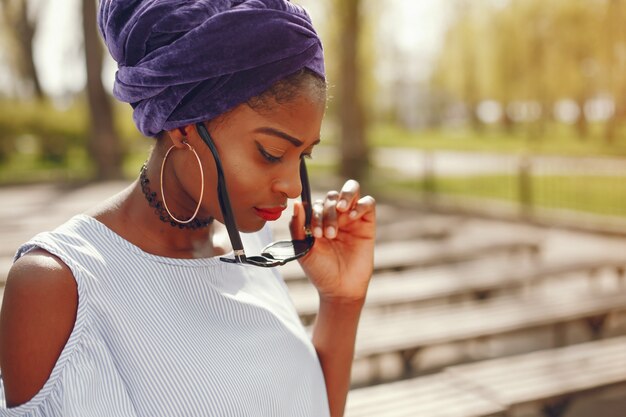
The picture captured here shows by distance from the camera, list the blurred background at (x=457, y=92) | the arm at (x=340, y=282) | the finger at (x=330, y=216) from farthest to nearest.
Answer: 1. the blurred background at (x=457, y=92)
2. the arm at (x=340, y=282)
3. the finger at (x=330, y=216)

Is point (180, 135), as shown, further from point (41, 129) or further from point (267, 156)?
point (41, 129)

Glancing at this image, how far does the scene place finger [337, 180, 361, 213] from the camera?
5.54ft

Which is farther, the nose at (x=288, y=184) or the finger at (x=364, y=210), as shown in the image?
the finger at (x=364, y=210)

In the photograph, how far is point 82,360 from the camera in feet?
4.01

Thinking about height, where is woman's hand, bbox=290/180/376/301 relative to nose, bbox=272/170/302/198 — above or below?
below

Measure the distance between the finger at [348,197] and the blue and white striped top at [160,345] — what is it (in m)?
0.31

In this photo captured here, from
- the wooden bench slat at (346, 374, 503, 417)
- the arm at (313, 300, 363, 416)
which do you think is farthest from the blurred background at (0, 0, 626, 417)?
the arm at (313, 300, 363, 416)

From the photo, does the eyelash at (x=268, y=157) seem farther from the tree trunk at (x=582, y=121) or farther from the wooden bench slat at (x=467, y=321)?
the tree trunk at (x=582, y=121)

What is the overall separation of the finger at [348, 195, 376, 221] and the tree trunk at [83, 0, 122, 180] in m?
13.7

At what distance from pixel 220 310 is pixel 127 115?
898 inches

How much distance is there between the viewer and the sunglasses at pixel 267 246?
1.39m

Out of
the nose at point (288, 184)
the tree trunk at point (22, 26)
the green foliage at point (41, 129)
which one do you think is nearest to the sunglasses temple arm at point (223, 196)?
the nose at point (288, 184)

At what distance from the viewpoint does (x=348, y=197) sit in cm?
170

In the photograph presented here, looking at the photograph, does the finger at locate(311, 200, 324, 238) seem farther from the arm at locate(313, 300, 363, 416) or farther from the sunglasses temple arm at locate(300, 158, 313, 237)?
the arm at locate(313, 300, 363, 416)
